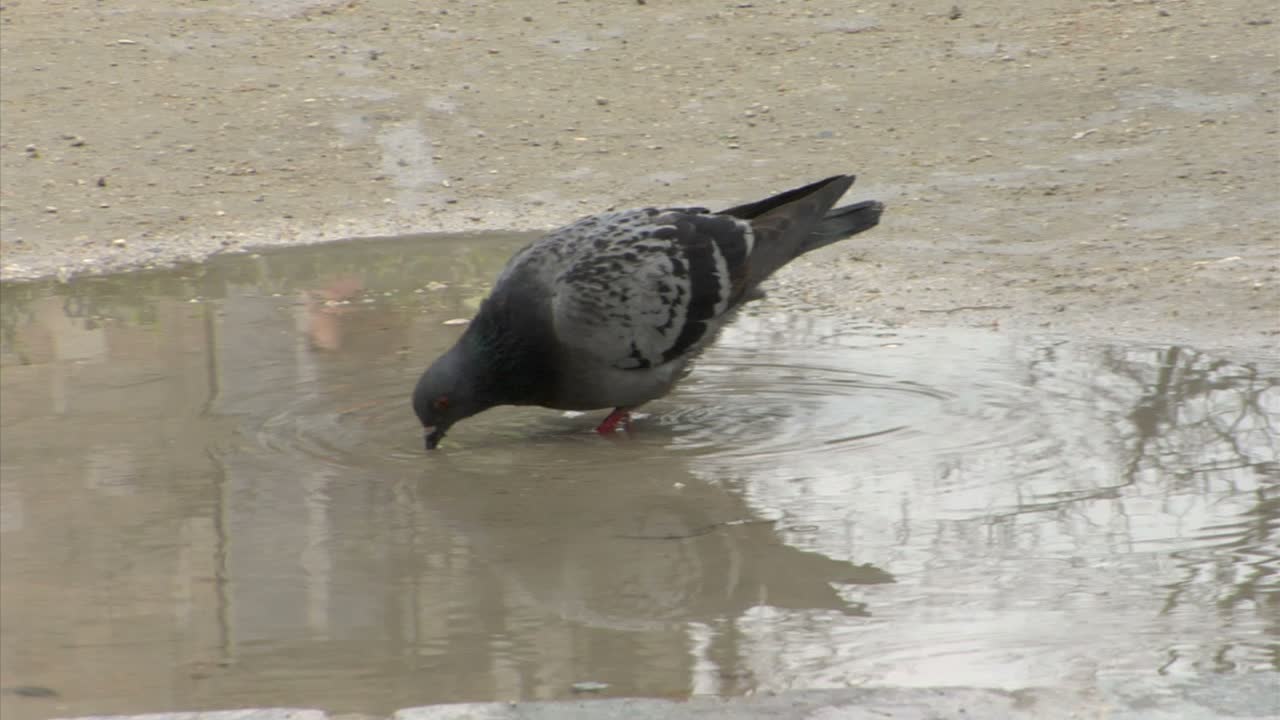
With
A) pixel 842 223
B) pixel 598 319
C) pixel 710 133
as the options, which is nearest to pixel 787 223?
pixel 842 223

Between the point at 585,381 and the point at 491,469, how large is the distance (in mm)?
418

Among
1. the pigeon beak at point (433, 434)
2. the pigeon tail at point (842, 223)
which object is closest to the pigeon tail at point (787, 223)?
the pigeon tail at point (842, 223)

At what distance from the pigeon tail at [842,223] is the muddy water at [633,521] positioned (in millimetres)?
391

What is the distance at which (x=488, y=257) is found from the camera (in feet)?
24.9

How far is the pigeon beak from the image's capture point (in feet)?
17.1

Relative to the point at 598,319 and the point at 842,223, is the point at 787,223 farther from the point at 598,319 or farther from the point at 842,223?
the point at 598,319

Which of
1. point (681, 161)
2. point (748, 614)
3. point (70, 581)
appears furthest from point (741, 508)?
point (681, 161)

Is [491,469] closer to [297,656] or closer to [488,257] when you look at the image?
[297,656]

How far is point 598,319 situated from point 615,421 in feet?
1.23

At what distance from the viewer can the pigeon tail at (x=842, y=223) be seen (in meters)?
5.98

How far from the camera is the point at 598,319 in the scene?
5.31 metres

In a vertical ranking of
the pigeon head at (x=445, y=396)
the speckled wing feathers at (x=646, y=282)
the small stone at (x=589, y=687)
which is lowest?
the pigeon head at (x=445, y=396)

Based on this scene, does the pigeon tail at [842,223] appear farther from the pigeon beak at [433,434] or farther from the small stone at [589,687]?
the small stone at [589,687]

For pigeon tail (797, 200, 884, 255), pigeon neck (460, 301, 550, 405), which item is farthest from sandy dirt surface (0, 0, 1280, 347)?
pigeon neck (460, 301, 550, 405)
